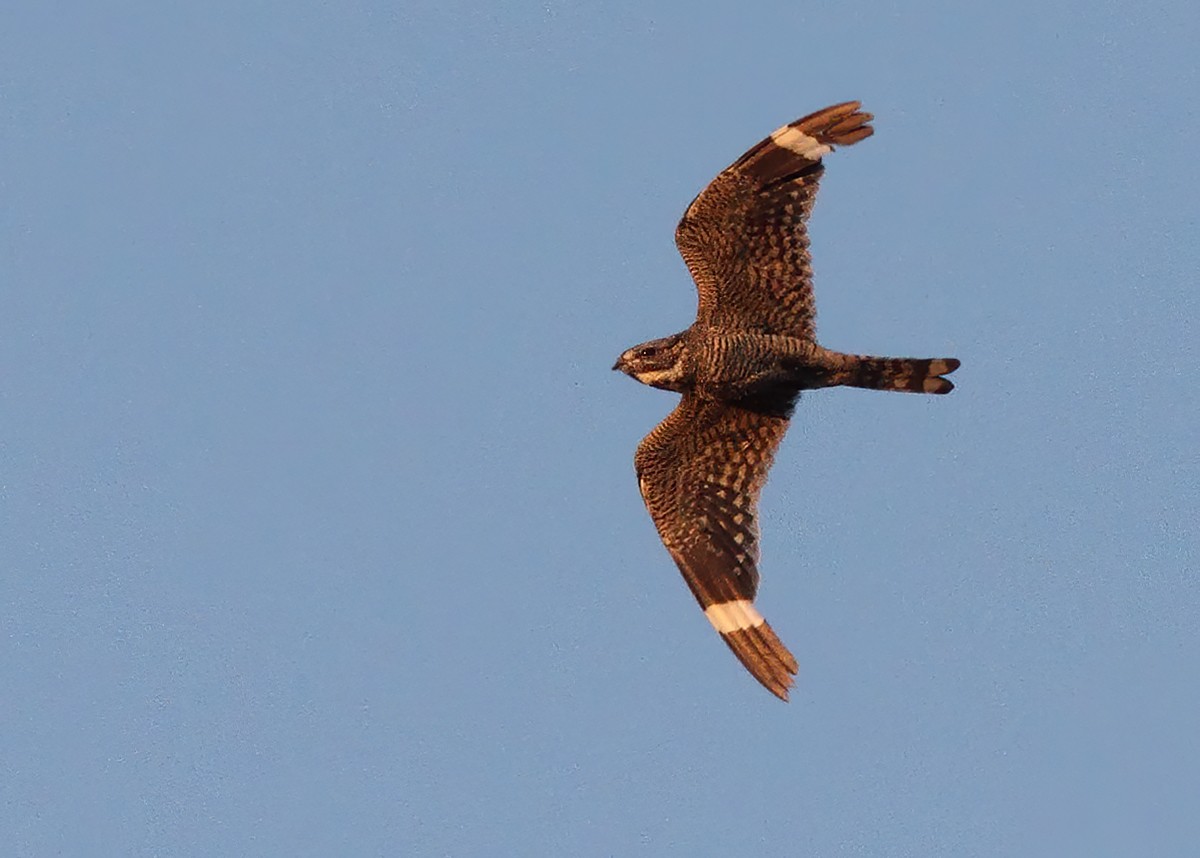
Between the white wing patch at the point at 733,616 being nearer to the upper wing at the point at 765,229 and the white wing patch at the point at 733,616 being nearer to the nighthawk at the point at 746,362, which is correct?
the nighthawk at the point at 746,362

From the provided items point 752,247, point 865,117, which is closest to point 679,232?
point 752,247

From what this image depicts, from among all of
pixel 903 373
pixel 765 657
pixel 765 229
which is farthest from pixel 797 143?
pixel 765 657

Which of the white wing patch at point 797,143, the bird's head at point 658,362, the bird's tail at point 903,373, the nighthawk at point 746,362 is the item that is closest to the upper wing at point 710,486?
the nighthawk at point 746,362

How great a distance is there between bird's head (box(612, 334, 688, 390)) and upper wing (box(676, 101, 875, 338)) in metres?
0.33

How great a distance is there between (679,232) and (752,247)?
20.8 inches

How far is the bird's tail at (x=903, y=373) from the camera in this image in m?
13.6

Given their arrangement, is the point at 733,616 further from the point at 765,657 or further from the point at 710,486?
the point at 710,486

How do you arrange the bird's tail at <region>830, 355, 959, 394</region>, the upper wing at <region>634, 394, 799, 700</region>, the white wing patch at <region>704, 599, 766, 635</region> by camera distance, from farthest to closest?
the upper wing at <region>634, 394, 799, 700</region> < the white wing patch at <region>704, 599, 766, 635</region> < the bird's tail at <region>830, 355, 959, 394</region>

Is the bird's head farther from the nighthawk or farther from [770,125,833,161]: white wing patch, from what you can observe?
[770,125,833,161]: white wing patch

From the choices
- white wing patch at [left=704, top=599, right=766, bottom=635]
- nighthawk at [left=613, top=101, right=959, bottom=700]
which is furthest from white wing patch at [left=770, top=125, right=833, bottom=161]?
white wing patch at [left=704, top=599, right=766, bottom=635]

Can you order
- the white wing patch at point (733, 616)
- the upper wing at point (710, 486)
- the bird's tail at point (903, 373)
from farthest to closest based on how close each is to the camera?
the upper wing at point (710, 486) → the white wing patch at point (733, 616) → the bird's tail at point (903, 373)

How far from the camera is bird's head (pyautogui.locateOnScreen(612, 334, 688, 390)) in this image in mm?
13867

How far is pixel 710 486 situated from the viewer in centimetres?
1428

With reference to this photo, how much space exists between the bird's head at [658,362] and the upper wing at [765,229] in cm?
33
